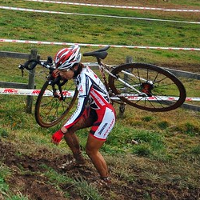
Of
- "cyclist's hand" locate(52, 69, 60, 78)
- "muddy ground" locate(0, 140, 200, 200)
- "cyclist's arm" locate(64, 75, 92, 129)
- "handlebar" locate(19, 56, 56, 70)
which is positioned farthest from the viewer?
"handlebar" locate(19, 56, 56, 70)

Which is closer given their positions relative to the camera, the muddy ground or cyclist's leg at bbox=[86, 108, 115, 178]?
the muddy ground

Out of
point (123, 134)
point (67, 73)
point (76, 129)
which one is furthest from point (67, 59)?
point (123, 134)

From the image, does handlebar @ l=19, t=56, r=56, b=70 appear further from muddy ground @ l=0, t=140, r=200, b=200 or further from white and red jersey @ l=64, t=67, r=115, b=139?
muddy ground @ l=0, t=140, r=200, b=200

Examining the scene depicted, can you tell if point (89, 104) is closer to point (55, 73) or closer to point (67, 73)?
point (67, 73)

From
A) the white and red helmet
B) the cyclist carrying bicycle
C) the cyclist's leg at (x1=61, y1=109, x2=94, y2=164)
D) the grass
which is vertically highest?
the white and red helmet

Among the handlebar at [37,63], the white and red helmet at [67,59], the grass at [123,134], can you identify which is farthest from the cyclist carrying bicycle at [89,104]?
the grass at [123,134]

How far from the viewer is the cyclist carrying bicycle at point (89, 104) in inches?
217

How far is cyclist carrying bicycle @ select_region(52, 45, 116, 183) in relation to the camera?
5.50 meters

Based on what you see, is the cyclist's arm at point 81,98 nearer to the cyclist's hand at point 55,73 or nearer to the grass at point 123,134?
the cyclist's hand at point 55,73

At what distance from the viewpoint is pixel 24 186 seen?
514 centimetres

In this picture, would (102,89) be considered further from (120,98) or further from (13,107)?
(13,107)

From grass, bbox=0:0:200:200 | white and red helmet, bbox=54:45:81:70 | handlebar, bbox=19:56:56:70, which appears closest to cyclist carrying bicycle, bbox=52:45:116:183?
white and red helmet, bbox=54:45:81:70

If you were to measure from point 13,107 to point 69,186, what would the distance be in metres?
4.46

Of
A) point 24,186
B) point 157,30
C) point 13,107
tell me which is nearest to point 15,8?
point 157,30
